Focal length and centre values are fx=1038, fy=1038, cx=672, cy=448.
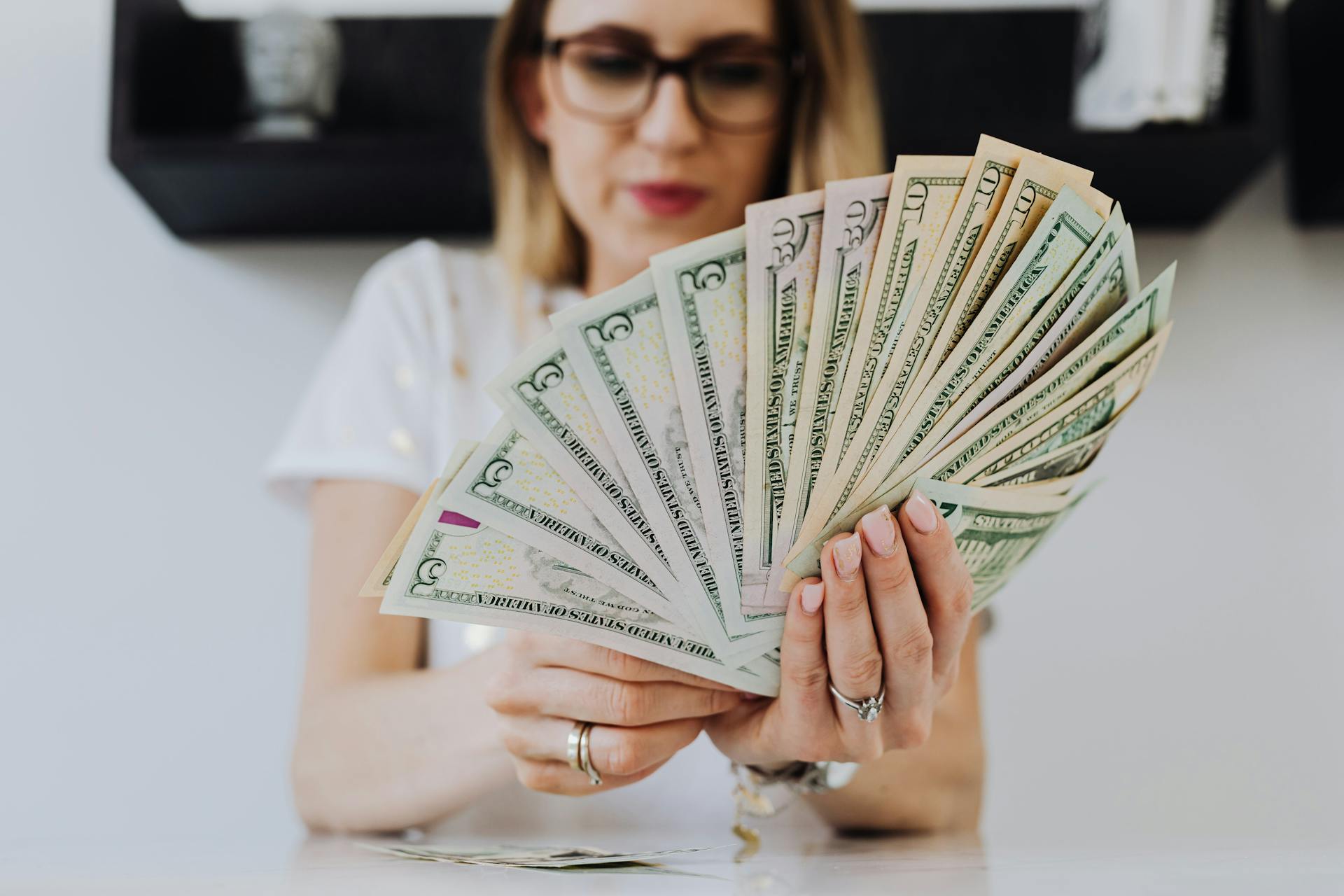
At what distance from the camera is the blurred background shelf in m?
1.20

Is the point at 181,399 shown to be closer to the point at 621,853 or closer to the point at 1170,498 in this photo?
the point at 621,853

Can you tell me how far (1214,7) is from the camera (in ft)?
3.94

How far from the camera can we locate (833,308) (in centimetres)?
55

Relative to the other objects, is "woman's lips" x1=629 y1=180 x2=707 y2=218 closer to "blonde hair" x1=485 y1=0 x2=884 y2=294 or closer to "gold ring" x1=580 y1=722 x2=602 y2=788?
"blonde hair" x1=485 y1=0 x2=884 y2=294

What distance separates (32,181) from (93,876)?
1.25 metres

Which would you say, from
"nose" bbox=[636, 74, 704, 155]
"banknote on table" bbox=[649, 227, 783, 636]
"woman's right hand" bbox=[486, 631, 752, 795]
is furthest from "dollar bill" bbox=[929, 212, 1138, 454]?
"nose" bbox=[636, 74, 704, 155]

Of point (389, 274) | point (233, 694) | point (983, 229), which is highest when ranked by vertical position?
point (389, 274)

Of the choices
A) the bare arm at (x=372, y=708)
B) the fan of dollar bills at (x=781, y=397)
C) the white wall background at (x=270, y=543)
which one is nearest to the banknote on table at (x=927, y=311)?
the fan of dollar bills at (x=781, y=397)

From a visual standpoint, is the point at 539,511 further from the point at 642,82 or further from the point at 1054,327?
the point at 642,82

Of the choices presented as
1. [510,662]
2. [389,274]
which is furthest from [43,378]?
[510,662]

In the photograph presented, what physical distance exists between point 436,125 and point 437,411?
53 cm

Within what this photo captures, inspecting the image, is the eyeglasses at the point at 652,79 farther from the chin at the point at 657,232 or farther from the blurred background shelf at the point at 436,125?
the blurred background shelf at the point at 436,125

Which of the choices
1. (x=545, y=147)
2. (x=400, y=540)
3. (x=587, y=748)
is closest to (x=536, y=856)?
(x=587, y=748)

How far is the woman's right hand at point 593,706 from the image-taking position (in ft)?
2.12
